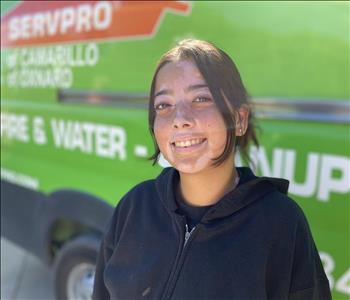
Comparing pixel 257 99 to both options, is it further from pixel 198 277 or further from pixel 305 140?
pixel 198 277

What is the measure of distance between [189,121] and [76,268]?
176 cm

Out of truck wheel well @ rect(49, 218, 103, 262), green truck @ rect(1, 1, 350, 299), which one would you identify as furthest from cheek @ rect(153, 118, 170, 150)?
truck wheel well @ rect(49, 218, 103, 262)

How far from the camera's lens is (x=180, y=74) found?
1155 millimetres

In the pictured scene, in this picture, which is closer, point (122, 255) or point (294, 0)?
point (122, 255)

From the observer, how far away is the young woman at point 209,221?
1107mm

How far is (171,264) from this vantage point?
1176 mm

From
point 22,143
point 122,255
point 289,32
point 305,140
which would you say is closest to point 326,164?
point 305,140

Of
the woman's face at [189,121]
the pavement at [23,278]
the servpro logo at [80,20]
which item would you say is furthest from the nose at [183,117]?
the pavement at [23,278]

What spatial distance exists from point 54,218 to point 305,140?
5.26ft

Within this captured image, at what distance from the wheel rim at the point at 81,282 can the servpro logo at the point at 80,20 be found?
1.27m

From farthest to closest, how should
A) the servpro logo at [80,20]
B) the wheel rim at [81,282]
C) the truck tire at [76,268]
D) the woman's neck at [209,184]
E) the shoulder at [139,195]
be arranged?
the wheel rim at [81,282] → the truck tire at [76,268] → the servpro logo at [80,20] → the shoulder at [139,195] → the woman's neck at [209,184]

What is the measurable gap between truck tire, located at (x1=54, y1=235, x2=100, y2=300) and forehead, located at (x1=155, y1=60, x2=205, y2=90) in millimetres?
1416

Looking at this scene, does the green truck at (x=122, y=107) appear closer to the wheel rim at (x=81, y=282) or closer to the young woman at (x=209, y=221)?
the wheel rim at (x=81, y=282)

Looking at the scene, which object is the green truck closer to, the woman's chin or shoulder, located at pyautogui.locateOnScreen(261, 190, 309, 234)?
shoulder, located at pyautogui.locateOnScreen(261, 190, 309, 234)
